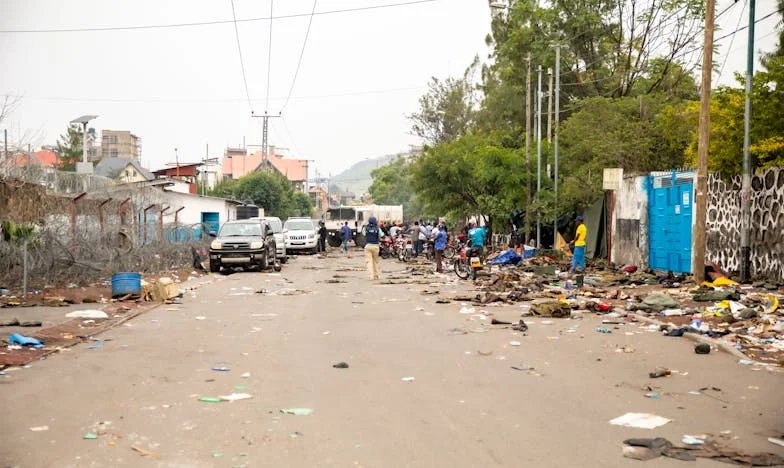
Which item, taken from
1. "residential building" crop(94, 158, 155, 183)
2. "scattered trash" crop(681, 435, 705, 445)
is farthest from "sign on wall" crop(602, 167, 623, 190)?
"residential building" crop(94, 158, 155, 183)

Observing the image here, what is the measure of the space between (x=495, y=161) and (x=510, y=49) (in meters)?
9.42

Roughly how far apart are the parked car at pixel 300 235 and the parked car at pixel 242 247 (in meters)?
12.1

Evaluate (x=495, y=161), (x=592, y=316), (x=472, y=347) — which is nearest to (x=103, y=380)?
(x=472, y=347)

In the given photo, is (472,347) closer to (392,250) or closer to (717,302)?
(717,302)

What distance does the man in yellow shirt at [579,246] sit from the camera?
2277cm

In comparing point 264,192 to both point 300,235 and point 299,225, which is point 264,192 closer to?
point 299,225

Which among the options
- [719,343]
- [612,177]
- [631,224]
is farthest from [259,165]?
[719,343]

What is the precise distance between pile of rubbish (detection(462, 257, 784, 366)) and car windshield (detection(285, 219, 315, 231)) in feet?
69.1

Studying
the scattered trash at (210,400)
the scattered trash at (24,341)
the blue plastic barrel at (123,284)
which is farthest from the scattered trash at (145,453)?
the blue plastic barrel at (123,284)

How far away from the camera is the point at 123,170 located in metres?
78.6

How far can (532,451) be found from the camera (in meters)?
5.63

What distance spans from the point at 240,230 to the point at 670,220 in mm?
15349

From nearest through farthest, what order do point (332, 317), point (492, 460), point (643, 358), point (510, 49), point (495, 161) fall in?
1. point (492, 460)
2. point (643, 358)
3. point (332, 317)
4. point (495, 161)
5. point (510, 49)

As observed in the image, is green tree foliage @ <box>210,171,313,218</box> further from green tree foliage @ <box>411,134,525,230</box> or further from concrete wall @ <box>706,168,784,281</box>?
concrete wall @ <box>706,168,784,281</box>
